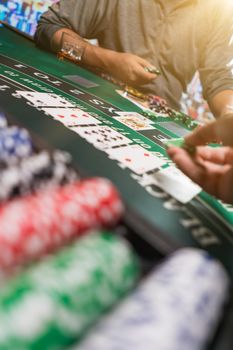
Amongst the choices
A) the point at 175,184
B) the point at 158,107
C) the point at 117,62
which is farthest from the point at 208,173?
the point at 117,62

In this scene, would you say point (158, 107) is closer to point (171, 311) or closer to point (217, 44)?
point (217, 44)

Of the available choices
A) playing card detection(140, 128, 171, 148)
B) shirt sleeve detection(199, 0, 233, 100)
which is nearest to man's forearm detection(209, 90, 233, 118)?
shirt sleeve detection(199, 0, 233, 100)

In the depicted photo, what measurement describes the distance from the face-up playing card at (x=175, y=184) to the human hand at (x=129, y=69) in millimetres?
1486

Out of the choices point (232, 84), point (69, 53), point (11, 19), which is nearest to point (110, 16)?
point (69, 53)

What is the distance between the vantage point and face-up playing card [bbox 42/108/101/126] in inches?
65.6

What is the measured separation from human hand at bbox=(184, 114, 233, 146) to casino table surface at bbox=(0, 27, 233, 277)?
22 centimetres

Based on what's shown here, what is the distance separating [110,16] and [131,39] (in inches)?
11.7

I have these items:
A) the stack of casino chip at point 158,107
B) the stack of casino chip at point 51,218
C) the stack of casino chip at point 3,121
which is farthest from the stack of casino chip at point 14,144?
the stack of casino chip at point 158,107

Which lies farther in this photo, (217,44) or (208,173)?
(217,44)

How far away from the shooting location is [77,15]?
3.52 metres

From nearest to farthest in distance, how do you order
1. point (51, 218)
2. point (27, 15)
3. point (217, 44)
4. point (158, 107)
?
point (51, 218) < point (158, 107) < point (217, 44) < point (27, 15)

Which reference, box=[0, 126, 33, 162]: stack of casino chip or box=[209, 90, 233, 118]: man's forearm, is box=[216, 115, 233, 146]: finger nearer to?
box=[0, 126, 33, 162]: stack of casino chip

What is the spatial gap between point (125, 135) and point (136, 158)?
0.90ft

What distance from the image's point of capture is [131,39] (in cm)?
373
